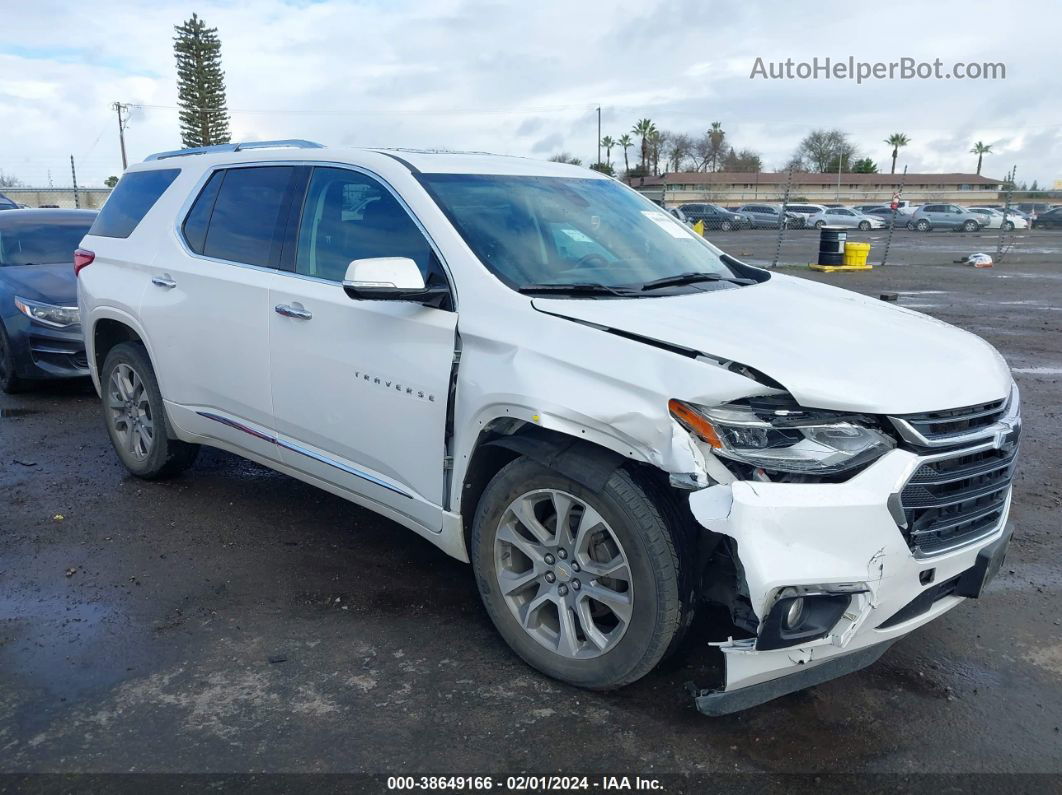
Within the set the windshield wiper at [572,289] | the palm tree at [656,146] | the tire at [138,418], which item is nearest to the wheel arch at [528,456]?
the windshield wiper at [572,289]

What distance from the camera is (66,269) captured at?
8.15 m

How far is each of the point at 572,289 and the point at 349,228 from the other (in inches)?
45.6

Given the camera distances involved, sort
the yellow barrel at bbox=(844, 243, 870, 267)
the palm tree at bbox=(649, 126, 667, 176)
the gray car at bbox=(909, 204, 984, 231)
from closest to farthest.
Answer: the yellow barrel at bbox=(844, 243, 870, 267), the gray car at bbox=(909, 204, 984, 231), the palm tree at bbox=(649, 126, 667, 176)

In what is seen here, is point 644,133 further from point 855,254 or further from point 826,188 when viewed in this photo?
point 855,254

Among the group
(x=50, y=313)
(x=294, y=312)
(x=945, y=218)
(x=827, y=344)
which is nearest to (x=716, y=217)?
(x=945, y=218)

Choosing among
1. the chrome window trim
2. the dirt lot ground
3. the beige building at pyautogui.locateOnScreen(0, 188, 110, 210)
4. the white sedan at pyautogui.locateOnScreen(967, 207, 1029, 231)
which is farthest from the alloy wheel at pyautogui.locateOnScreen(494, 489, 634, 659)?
the white sedan at pyautogui.locateOnScreen(967, 207, 1029, 231)

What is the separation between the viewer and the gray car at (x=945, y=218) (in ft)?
142

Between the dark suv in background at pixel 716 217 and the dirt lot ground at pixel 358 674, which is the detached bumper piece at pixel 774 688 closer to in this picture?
the dirt lot ground at pixel 358 674

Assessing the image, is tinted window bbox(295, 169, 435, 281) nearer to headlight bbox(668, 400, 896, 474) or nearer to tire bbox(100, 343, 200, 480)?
headlight bbox(668, 400, 896, 474)

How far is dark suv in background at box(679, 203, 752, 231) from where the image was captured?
42.6 metres

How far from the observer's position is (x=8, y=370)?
7.88 metres

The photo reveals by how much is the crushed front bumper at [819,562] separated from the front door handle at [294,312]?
2028 mm

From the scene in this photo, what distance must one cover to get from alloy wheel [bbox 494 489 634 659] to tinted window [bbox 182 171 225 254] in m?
2.53

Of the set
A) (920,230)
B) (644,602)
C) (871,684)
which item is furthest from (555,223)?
(920,230)
